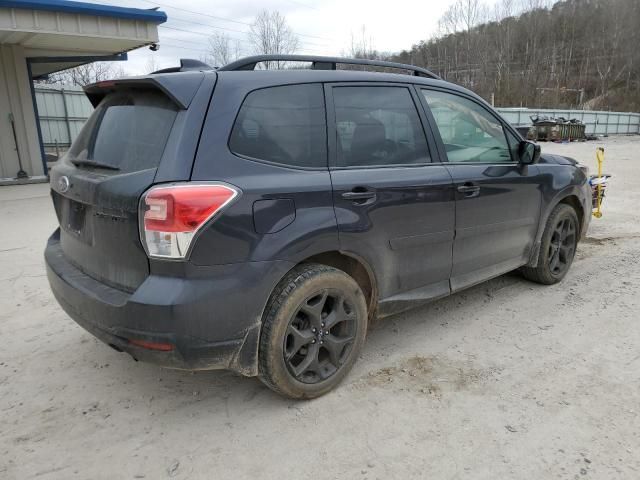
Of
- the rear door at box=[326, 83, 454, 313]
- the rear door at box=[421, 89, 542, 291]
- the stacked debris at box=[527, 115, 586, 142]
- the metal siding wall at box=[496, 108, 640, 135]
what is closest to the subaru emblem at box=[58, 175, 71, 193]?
the rear door at box=[326, 83, 454, 313]

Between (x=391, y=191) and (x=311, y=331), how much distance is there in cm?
98

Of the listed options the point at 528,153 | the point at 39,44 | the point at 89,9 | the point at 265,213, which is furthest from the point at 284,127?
the point at 39,44

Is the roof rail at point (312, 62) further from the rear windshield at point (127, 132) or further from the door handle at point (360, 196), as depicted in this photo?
the door handle at point (360, 196)

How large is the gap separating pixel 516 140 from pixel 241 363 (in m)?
3.00

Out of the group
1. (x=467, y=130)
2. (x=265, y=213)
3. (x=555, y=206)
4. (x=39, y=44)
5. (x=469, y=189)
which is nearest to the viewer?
(x=265, y=213)

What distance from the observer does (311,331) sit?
2.78 m

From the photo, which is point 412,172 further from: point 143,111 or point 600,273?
point 600,273

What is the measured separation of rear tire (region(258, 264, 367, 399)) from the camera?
8.48 feet

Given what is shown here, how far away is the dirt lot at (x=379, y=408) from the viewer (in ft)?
7.72

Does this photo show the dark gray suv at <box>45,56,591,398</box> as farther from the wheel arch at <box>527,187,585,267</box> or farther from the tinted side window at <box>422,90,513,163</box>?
the wheel arch at <box>527,187,585,267</box>

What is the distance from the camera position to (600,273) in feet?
16.5

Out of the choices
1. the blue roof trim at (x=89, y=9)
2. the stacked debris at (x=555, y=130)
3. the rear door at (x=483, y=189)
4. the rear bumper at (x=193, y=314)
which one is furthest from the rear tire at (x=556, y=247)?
the stacked debris at (x=555, y=130)

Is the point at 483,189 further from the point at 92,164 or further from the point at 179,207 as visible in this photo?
the point at 92,164

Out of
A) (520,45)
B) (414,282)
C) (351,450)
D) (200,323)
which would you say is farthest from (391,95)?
(520,45)
